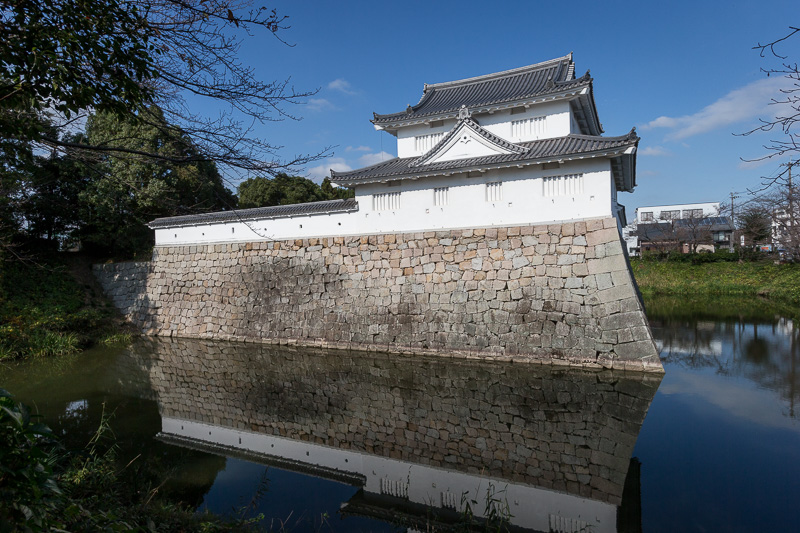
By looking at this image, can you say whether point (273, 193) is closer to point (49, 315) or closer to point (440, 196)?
point (49, 315)

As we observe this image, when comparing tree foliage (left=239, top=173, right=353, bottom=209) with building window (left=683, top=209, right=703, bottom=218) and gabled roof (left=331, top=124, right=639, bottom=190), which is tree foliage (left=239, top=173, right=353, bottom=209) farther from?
building window (left=683, top=209, right=703, bottom=218)

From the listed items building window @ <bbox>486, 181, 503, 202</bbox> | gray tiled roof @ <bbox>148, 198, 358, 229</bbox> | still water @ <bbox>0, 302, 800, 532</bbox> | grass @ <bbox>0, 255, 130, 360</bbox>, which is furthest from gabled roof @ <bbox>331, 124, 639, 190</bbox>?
grass @ <bbox>0, 255, 130, 360</bbox>

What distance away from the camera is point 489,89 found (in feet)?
38.3

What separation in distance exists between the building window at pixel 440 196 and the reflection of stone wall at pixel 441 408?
3476 mm

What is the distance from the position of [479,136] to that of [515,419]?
6.21 m

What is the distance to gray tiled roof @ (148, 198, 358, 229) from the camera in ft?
35.7

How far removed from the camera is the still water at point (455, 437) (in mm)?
3734

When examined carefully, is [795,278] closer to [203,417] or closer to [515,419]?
[515,419]

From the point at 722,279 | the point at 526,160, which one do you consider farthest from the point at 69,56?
the point at 722,279

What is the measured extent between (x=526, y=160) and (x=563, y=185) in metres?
0.91

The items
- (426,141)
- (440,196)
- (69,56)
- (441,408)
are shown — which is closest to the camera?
(69,56)

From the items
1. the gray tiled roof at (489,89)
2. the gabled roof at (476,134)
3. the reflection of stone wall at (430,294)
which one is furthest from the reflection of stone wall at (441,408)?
the gray tiled roof at (489,89)

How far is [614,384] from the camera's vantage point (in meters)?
6.78

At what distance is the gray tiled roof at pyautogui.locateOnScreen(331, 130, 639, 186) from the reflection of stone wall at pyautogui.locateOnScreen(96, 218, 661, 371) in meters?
1.37
